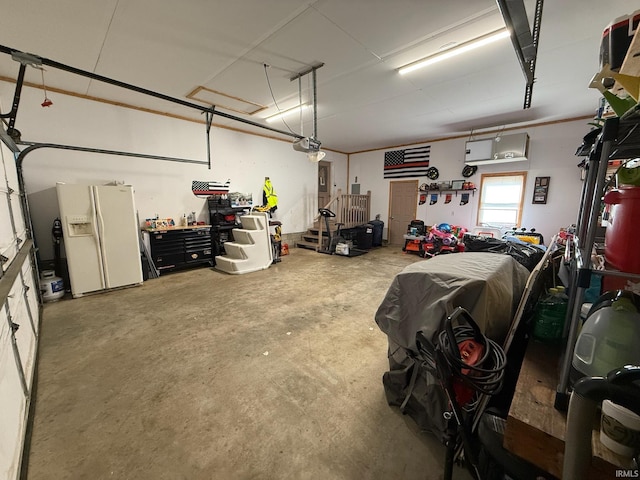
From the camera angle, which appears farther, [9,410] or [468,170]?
[468,170]

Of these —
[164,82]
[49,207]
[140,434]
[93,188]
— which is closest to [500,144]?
[164,82]

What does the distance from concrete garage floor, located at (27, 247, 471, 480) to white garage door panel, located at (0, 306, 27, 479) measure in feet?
0.53

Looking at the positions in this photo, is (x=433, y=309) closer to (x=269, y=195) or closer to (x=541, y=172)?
(x=269, y=195)

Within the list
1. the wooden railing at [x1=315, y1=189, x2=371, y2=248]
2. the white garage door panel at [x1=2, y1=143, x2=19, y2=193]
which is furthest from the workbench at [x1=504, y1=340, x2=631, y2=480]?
the wooden railing at [x1=315, y1=189, x2=371, y2=248]

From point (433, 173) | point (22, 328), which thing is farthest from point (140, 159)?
point (433, 173)

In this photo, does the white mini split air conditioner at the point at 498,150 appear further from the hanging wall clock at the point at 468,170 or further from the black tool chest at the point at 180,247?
the black tool chest at the point at 180,247

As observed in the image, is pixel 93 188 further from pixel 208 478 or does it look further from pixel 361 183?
pixel 361 183

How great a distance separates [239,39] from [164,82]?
67.0 inches

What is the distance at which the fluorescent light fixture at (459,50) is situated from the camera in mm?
2510

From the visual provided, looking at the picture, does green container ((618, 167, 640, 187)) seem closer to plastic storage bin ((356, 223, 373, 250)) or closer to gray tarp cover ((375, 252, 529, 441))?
gray tarp cover ((375, 252, 529, 441))

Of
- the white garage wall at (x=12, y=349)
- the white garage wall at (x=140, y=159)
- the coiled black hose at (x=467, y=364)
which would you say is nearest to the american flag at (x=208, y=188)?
the white garage wall at (x=140, y=159)

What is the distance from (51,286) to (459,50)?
6.13 metres

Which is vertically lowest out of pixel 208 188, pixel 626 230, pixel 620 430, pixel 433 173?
pixel 620 430

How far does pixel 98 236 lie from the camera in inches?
148
